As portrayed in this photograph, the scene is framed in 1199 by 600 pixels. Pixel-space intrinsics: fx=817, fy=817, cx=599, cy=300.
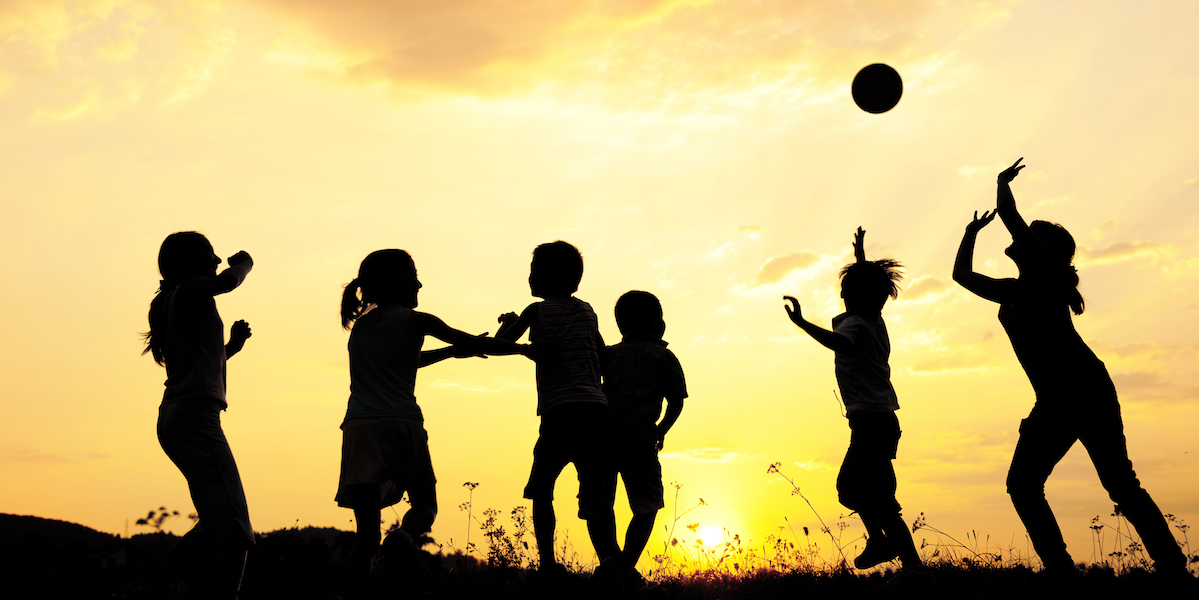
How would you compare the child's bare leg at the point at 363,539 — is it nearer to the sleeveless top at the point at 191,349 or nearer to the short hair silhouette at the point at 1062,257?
A: the sleeveless top at the point at 191,349

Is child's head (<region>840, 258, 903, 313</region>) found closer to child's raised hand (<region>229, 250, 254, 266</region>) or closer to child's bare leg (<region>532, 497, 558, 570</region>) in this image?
child's bare leg (<region>532, 497, 558, 570</region>)

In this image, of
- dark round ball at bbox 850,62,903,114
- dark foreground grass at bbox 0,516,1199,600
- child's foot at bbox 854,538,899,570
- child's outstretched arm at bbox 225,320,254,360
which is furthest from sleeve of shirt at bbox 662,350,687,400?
dark round ball at bbox 850,62,903,114

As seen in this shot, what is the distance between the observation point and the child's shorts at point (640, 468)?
6484mm

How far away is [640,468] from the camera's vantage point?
259 inches

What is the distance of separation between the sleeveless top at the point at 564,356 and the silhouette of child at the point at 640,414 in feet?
2.30

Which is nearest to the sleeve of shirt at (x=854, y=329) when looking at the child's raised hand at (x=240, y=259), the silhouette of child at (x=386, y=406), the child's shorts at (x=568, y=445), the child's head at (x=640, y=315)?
the child's head at (x=640, y=315)

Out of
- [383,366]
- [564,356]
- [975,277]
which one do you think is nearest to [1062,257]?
[975,277]

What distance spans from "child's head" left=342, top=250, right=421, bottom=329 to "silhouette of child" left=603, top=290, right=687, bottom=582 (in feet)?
6.41

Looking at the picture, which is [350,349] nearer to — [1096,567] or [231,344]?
[231,344]

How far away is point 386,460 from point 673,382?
2646 millimetres

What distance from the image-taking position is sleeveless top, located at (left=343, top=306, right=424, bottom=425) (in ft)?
16.9

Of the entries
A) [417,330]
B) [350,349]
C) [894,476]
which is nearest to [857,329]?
[894,476]

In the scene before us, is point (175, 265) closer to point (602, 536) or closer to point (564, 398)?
point (564, 398)

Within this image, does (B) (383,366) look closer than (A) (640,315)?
Yes
